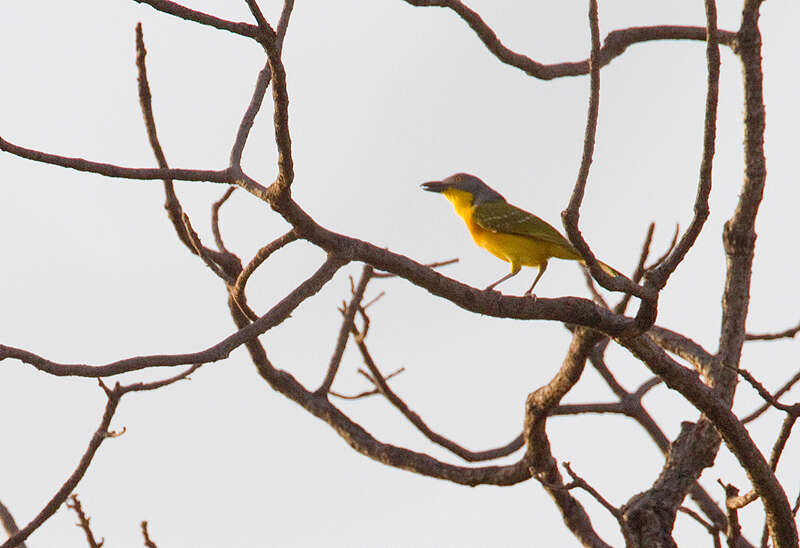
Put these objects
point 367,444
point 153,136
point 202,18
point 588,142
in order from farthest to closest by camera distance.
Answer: point 367,444 < point 153,136 < point 588,142 < point 202,18

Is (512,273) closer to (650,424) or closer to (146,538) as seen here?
(650,424)

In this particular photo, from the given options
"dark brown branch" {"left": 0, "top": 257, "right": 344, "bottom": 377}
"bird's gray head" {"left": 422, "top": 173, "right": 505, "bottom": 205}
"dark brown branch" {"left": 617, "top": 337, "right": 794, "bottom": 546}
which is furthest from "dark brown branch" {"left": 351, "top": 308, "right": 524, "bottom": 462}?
"bird's gray head" {"left": 422, "top": 173, "right": 505, "bottom": 205}

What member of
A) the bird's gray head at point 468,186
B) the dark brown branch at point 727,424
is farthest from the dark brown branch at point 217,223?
the bird's gray head at point 468,186

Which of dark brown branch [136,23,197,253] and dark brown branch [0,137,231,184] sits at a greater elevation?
dark brown branch [136,23,197,253]

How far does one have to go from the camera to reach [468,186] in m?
10.1

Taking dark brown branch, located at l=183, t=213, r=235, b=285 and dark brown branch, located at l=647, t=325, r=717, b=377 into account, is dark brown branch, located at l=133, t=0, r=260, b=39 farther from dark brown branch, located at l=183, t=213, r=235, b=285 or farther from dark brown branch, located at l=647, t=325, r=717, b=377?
dark brown branch, located at l=647, t=325, r=717, b=377

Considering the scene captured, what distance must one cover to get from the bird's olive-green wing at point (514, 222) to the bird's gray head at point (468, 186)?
0.39 meters

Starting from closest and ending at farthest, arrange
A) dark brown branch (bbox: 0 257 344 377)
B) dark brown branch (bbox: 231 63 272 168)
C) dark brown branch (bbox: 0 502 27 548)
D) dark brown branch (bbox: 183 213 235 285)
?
1. dark brown branch (bbox: 0 257 344 377)
2. dark brown branch (bbox: 231 63 272 168)
3. dark brown branch (bbox: 183 213 235 285)
4. dark brown branch (bbox: 0 502 27 548)

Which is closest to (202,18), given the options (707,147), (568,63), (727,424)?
(707,147)

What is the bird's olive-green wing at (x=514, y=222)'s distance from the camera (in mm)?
8219

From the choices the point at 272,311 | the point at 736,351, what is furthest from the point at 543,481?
the point at 272,311

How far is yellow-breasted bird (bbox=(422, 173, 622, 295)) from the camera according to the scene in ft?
27.0

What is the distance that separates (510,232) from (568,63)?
2216mm

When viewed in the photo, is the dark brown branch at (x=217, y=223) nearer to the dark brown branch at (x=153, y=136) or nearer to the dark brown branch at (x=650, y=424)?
the dark brown branch at (x=153, y=136)
